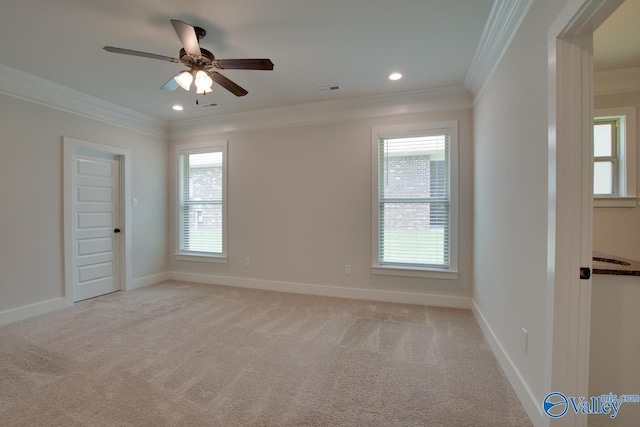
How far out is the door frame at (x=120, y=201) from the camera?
11.5ft

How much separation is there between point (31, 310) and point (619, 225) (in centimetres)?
676

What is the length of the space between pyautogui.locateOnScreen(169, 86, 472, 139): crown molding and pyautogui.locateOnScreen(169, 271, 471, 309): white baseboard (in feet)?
7.97

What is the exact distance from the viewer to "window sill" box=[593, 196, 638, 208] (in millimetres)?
2939

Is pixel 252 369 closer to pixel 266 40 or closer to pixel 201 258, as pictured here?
pixel 266 40

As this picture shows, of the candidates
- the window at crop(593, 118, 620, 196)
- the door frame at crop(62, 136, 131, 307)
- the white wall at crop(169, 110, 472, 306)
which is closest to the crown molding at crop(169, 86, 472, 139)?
the white wall at crop(169, 110, 472, 306)

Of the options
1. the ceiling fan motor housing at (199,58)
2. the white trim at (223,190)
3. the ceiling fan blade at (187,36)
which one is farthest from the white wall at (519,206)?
the white trim at (223,190)

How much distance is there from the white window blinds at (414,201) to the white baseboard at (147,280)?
384cm

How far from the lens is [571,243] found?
1342 mm

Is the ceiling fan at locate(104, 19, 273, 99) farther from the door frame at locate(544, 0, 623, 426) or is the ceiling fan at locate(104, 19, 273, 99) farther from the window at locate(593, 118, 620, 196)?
the window at locate(593, 118, 620, 196)

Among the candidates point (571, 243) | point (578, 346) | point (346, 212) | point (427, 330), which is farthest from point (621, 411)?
point (346, 212)

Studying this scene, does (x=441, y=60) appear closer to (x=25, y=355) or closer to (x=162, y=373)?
(x=162, y=373)

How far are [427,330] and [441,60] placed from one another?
2.79 meters

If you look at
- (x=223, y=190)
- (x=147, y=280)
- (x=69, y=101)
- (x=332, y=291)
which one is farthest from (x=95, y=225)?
(x=332, y=291)

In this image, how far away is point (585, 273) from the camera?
4.36 feet
